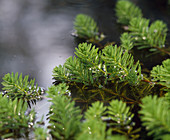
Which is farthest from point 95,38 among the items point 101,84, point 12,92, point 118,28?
point 12,92

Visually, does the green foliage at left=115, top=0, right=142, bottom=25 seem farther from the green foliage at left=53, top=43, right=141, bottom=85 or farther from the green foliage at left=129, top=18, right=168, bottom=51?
the green foliage at left=53, top=43, right=141, bottom=85

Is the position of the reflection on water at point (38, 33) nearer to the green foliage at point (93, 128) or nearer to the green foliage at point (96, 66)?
the green foliage at point (96, 66)

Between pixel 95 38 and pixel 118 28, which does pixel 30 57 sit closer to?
pixel 95 38

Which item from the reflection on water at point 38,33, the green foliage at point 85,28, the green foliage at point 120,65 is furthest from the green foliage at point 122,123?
the green foliage at point 85,28

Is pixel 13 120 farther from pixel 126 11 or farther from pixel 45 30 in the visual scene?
pixel 126 11

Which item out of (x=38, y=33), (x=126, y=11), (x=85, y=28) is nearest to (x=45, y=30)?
(x=38, y=33)

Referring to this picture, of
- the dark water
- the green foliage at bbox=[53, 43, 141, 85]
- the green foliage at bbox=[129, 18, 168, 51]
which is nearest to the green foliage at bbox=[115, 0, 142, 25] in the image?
the dark water

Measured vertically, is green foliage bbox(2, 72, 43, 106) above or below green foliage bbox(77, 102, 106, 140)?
above
